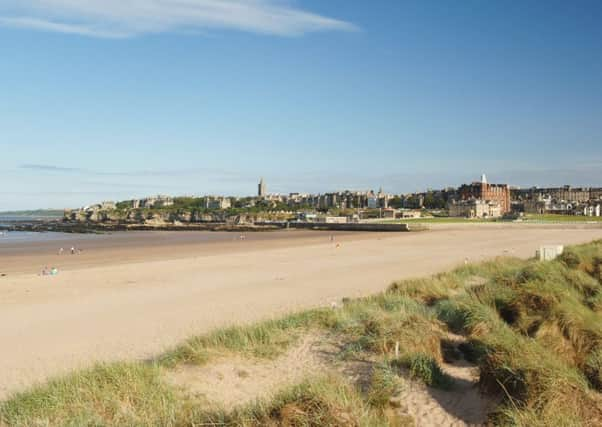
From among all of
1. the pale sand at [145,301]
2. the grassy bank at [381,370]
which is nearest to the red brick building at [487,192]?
the pale sand at [145,301]

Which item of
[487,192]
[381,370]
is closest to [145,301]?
[381,370]

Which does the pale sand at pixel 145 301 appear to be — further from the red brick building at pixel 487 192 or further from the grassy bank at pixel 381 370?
the red brick building at pixel 487 192

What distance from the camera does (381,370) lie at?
550cm

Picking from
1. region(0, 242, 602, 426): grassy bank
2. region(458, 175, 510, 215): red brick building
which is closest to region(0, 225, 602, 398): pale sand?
region(0, 242, 602, 426): grassy bank

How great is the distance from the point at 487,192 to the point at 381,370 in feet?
450

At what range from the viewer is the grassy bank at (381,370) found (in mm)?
4477

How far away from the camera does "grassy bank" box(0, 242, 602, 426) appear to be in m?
4.48

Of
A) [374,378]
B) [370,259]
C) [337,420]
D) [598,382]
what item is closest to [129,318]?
[374,378]

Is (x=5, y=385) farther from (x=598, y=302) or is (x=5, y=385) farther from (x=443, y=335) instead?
(x=598, y=302)

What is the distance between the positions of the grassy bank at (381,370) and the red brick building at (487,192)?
129475 millimetres

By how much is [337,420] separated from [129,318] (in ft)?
23.1

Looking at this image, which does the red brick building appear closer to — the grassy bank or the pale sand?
the pale sand

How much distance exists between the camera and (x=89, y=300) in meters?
12.3

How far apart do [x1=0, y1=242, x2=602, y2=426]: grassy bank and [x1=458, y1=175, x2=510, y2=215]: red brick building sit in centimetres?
12947
